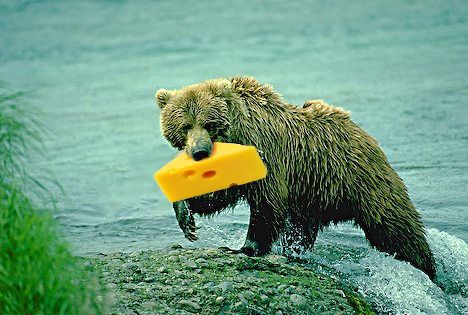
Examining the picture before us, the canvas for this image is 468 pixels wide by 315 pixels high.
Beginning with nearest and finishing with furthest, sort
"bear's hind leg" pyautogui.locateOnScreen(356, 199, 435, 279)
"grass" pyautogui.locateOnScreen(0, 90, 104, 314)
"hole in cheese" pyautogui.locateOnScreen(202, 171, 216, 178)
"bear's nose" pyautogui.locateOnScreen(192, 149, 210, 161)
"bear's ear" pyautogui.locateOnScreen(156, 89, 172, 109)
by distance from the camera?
"grass" pyautogui.locateOnScreen(0, 90, 104, 314) → "bear's nose" pyautogui.locateOnScreen(192, 149, 210, 161) → "hole in cheese" pyautogui.locateOnScreen(202, 171, 216, 178) → "bear's ear" pyautogui.locateOnScreen(156, 89, 172, 109) → "bear's hind leg" pyautogui.locateOnScreen(356, 199, 435, 279)

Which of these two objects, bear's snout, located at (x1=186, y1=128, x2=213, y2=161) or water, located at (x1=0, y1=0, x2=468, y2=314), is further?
water, located at (x1=0, y1=0, x2=468, y2=314)

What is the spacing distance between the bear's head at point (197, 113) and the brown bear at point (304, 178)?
10mm

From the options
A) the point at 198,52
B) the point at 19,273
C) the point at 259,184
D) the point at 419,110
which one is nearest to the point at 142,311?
the point at 19,273

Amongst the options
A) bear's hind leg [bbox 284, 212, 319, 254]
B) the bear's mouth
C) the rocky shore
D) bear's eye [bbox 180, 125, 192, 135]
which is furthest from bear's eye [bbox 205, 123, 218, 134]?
bear's hind leg [bbox 284, 212, 319, 254]

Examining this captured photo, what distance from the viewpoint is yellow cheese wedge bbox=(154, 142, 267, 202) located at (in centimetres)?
532

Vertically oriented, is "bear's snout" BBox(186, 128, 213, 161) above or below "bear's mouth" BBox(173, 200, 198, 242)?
above

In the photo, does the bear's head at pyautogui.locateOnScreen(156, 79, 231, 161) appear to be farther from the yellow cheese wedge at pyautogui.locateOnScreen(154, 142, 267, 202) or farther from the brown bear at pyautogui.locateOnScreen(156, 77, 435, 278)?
the yellow cheese wedge at pyautogui.locateOnScreen(154, 142, 267, 202)

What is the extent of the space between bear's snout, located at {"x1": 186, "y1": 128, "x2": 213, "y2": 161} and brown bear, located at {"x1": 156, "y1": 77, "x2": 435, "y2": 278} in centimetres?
26

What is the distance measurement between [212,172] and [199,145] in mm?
219

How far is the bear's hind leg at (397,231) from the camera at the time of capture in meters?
5.87

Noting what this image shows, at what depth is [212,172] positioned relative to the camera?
5457 mm

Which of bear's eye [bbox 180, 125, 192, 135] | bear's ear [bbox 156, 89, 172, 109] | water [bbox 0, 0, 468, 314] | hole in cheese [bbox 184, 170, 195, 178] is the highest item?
bear's ear [bbox 156, 89, 172, 109]

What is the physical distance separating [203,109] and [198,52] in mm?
10237

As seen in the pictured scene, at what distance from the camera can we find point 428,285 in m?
5.91
